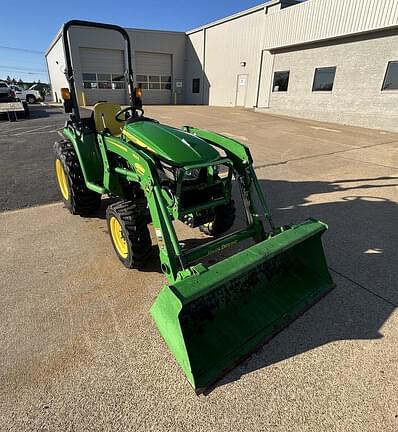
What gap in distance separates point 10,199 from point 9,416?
3811 mm

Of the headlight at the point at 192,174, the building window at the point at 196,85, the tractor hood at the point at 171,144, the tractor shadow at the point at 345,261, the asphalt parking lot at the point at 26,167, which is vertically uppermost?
the building window at the point at 196,85

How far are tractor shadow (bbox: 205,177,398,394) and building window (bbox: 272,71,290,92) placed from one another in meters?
12.7

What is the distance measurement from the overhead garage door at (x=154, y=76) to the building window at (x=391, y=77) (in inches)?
743

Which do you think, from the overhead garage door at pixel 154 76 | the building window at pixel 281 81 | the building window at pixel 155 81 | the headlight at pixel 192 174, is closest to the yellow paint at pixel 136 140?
the headlight at pixel 192 174

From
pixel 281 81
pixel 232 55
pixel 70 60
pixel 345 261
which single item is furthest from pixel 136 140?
pixel 232 55

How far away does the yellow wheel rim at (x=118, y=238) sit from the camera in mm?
2836

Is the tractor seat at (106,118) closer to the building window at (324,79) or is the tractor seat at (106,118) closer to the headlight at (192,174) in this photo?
the headlight at (192,174)

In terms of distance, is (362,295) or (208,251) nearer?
(208,251)

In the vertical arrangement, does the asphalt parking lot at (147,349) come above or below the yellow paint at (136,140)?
below

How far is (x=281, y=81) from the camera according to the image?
16406 millimetres

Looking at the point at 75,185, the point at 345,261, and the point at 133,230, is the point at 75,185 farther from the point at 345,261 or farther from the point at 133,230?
the point at 345,261

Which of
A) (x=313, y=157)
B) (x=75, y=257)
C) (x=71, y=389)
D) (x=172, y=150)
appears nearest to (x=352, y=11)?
(x=313, y=157)

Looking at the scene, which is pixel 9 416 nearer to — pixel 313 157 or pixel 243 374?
pixel 243 374

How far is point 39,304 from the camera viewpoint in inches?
94.9
